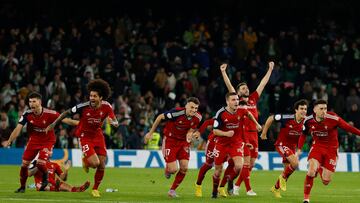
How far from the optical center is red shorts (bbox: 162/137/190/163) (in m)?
20.2

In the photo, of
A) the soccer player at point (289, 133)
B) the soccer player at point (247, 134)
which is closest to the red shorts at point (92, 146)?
the soccer player at point (247, 134)

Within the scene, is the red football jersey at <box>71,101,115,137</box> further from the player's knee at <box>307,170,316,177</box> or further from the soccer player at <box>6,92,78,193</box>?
the player's knee at <box>307,170,316,177</box>

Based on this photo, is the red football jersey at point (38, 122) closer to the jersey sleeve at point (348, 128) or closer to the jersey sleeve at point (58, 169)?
the jersey sleeve at point (58, 169)

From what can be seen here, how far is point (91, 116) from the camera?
64.6 ft

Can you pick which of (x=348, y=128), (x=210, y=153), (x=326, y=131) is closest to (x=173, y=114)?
(x=210, y=153)

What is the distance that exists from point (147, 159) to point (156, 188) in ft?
31.0

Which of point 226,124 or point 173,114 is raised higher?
point 173,114

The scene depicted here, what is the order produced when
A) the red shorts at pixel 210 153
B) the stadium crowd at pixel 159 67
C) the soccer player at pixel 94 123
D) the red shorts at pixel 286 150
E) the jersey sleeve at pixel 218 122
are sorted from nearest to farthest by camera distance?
the jersey sleeve at pixel 218 122, the soccer player at pixel 94 123, the red shorts at pixel 210 153, the red shorts at pixel 286 150, the stadium crowd at pixel 159 67

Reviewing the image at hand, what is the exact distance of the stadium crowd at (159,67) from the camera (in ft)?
107

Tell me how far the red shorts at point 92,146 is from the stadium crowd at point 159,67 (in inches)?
460

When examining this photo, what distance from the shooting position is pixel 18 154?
3188 cm

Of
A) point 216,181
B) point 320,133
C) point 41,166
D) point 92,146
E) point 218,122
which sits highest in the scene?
point 218,122

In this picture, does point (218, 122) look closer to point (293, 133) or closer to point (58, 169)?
point (293, 133)

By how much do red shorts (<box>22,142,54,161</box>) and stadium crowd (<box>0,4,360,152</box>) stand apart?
35.9ft
